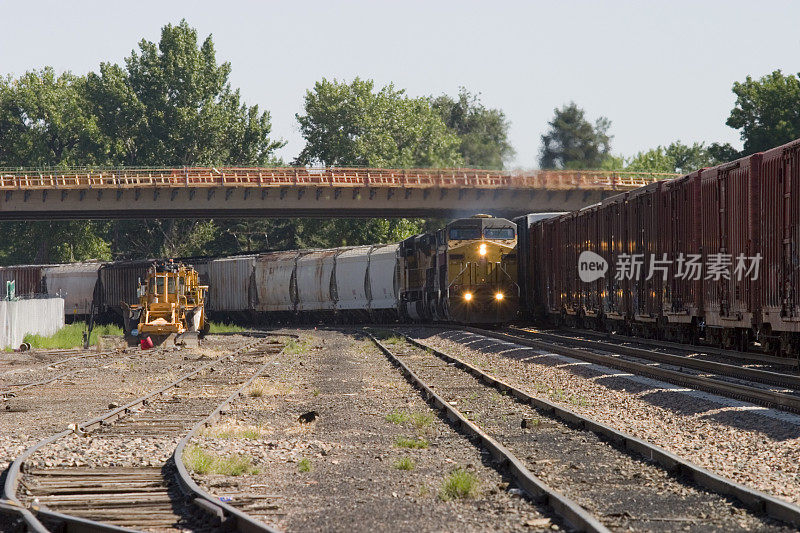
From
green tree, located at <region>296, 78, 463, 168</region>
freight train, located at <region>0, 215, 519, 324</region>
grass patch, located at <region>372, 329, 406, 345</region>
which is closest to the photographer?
grass patch, located at <region>372, 329, 406, 345</region>

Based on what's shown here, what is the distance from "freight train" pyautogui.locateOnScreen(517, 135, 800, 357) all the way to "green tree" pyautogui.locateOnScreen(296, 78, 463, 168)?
78166 millimetres

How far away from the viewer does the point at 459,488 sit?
8.71 m

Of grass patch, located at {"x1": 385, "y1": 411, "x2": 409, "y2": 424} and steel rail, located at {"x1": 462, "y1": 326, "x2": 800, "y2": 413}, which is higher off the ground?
steel rail, located at {"x1": 462, "y1": 326, "x2": 800, "y2": 413}

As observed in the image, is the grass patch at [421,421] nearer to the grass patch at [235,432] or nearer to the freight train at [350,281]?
the grass patch at [235,432]

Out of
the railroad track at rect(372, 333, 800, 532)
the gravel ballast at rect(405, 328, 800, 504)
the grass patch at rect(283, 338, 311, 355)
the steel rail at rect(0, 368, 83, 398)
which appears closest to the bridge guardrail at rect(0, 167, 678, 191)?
the grass patch at rect(283, 338, 311, 355)

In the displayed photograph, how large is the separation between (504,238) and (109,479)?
91.9 ft

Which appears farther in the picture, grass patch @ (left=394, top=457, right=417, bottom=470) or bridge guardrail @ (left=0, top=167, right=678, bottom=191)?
bridge guardrail @ (left=0, top=167, right=678, bottom=191)

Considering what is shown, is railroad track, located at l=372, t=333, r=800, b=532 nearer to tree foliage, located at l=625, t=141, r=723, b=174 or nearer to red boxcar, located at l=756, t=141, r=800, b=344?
red boxcar, located at l=756, t=141, r=800, b=344

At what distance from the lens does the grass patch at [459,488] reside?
8648 millimetres

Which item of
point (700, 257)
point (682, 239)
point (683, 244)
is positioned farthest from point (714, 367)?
point (682, 239)

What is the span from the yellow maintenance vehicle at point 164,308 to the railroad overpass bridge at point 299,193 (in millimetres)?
35249

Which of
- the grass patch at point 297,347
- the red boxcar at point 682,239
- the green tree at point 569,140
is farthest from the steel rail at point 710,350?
the green tree at point 569,140

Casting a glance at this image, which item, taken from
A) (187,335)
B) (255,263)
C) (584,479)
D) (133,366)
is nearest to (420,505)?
(584,479)

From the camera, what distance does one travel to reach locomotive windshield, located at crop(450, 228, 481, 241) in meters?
35.6
